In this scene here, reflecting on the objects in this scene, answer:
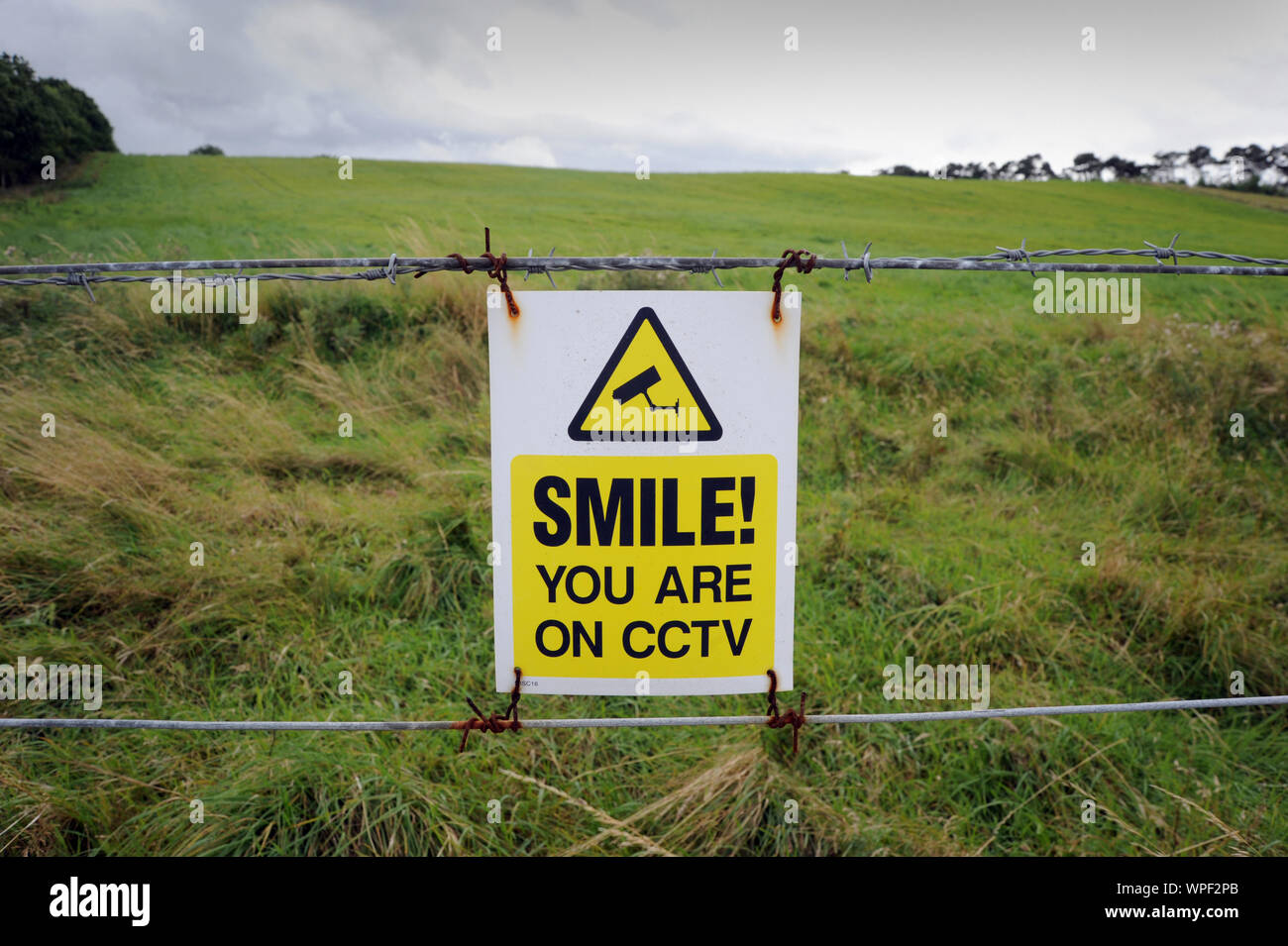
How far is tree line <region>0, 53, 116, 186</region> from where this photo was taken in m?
12.1

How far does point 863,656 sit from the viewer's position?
3.00m

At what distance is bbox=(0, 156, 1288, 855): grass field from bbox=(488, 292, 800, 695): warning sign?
2.99ft

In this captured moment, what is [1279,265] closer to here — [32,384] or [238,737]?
[238,737]

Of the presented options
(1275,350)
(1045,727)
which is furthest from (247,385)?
(1275,350)

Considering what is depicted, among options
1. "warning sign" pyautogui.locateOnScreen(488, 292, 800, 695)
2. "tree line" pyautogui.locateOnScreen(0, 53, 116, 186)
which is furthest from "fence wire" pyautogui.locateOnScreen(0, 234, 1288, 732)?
"tree line" pyautogui.locateOnScreen(0, 53, 116, 186)

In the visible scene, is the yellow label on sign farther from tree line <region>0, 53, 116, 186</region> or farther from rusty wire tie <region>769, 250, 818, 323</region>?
tree line <region>0, 53, 116, 186</region>

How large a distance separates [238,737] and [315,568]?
1006 mm

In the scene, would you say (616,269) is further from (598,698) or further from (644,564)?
(598,698)

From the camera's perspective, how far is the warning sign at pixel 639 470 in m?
1.52

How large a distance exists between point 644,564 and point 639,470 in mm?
208

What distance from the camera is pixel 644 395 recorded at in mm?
1525

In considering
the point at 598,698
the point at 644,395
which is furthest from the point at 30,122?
the point at 644,395

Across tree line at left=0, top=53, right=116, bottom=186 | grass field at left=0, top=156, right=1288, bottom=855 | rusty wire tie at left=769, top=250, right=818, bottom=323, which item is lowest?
grass field at left=0, top=156, right=1288, bottom=855

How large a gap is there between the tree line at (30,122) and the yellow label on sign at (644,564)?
41.1 ft
